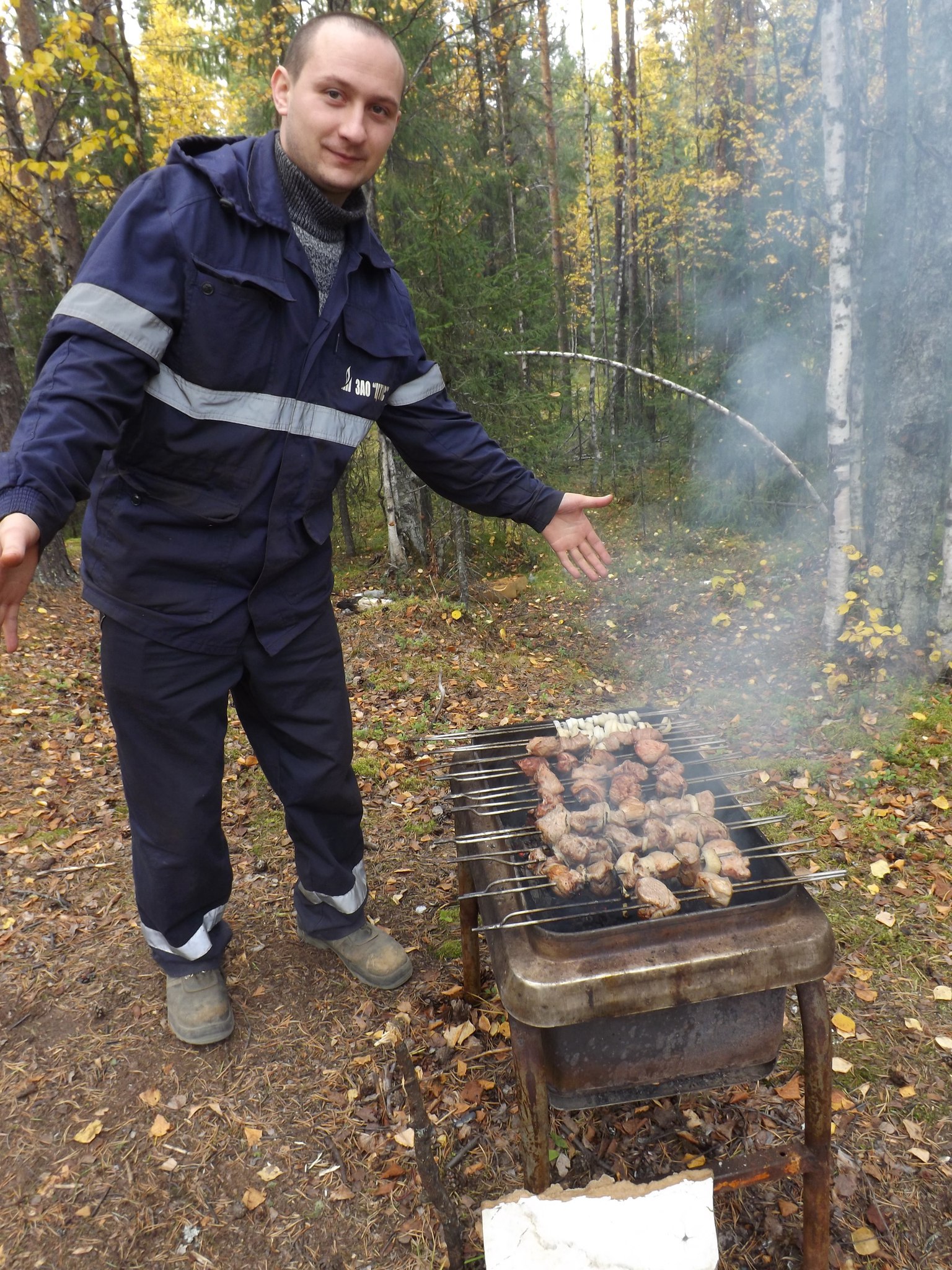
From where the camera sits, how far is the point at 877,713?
500 cm

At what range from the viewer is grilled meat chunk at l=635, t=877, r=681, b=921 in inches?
75.8

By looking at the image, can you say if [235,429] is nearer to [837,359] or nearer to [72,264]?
[837,359]

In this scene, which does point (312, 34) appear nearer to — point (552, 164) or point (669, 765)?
point (669, 765)

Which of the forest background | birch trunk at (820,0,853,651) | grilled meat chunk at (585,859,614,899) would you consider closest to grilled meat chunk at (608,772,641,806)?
grilled meat chunk at (585,859,614,899)

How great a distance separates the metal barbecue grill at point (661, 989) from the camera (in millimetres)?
1761

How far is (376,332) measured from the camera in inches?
101

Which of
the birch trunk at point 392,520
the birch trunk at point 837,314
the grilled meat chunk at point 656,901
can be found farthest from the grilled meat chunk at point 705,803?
the birch trunk at point 392,520

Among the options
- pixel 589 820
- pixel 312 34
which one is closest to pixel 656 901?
pixel 589 820

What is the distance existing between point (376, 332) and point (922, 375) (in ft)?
13.9

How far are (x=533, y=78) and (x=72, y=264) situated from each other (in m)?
14.2

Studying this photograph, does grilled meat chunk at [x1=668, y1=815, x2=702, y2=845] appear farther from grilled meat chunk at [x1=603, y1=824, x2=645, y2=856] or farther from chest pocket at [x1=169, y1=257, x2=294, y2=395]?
chest pocket at [x1=169, y1=257, x2=294, y2=395]

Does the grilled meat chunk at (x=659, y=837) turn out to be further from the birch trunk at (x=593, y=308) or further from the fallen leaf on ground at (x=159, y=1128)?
the birch trunk at (x=593, y=308)

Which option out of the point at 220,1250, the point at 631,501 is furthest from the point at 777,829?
the point at 631,501

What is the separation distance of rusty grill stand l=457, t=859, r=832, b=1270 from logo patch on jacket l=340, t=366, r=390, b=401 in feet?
5.82
